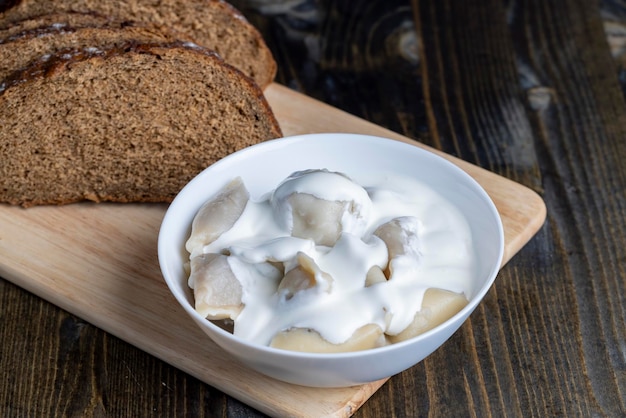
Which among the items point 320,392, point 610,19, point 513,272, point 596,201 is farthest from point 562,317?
point 610,19

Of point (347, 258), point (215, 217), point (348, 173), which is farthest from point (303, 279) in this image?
point (348, 173)

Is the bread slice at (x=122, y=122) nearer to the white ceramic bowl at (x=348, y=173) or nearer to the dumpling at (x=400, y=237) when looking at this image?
the white ceramic bowl at (x=348, y=173)

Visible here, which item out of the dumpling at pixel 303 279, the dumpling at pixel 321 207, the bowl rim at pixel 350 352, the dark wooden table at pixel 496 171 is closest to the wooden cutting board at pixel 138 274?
the dark wooden table at pixel 496 171

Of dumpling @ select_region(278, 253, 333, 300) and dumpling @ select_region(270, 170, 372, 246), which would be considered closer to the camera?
dumpling @ select_region(278, 253, 333, 300)

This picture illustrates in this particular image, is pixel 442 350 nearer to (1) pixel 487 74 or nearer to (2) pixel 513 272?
(2) pixel 513 272

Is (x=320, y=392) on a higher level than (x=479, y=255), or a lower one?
lower

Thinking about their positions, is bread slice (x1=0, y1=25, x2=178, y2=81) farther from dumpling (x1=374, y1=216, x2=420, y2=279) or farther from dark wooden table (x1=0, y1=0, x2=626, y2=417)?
dumpling (x1=374, y1=216, x2=420, y2=279)

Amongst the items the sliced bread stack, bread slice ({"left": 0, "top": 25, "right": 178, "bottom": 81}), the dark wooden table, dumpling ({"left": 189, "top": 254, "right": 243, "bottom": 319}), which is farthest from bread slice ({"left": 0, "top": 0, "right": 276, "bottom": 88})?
dumpling ({"left": 189, "top": 254, "right": 243, "bottom": 319})
